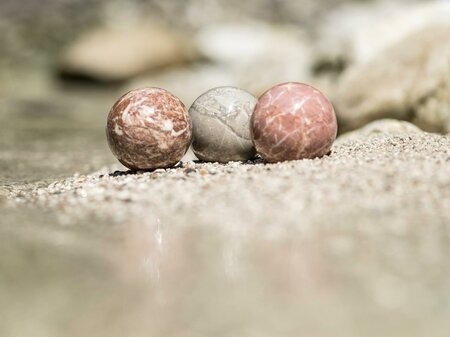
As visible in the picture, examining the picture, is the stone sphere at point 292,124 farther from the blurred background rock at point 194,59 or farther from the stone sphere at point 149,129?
the blurred background rock at point 194,59

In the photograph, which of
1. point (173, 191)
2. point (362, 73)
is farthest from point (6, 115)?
point (173, 191)

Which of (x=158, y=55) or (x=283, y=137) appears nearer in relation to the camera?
(x=283, y=137)

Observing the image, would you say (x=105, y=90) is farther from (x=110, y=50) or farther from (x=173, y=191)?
(x=173, y=191)

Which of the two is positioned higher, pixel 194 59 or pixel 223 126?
pixel 194 59

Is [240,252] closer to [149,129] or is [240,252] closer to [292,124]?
[292,124]

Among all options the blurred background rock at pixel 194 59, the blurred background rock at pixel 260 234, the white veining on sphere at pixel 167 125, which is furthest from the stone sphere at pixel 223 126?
the blurred background rock at pixel 194 59

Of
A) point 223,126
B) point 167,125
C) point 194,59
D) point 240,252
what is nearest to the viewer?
point 240,252

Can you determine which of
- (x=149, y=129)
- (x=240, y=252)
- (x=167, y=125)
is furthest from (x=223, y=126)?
(x=240, y=252)
